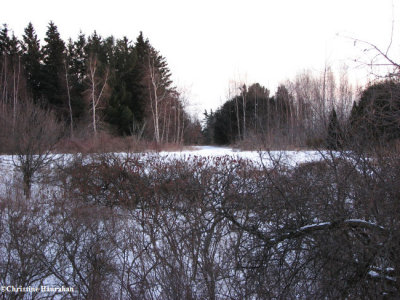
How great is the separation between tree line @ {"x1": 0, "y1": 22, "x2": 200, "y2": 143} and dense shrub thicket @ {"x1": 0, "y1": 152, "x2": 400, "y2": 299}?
2178 centimetres

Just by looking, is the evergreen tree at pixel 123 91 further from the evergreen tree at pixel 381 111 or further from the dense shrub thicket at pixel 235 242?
the evergreen tree at pixel 381 111

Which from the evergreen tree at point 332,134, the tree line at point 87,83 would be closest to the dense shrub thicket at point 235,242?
the evergreen tree at point 332,134

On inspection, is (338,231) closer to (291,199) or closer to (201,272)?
(291,199)

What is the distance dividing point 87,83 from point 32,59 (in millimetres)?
9267

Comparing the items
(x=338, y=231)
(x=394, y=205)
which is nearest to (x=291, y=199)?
(x=338, y=231)

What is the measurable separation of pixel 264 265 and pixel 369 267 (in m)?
1.16

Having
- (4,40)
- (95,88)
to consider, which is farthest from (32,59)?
(95,88)

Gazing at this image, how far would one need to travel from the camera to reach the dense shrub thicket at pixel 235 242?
2838 mm

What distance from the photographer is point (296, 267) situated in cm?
323

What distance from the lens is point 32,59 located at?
3067 centimetres

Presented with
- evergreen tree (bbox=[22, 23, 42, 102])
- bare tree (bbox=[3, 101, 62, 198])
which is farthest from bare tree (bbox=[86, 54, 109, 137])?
bare tree (bbox=[3, 101, 62, 198])

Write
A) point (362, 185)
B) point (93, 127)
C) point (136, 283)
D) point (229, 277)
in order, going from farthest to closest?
1. point (93, 127)
2. point (136, 283)
3. point (229, 277)
4. point (362, 185)

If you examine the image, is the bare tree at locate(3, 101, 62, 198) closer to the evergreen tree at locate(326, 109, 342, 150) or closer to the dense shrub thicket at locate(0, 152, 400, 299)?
the dense shrub thicket at locate(0, 152, 400, 299)

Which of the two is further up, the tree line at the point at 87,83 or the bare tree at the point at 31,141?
the tree line at the point at 87,83
